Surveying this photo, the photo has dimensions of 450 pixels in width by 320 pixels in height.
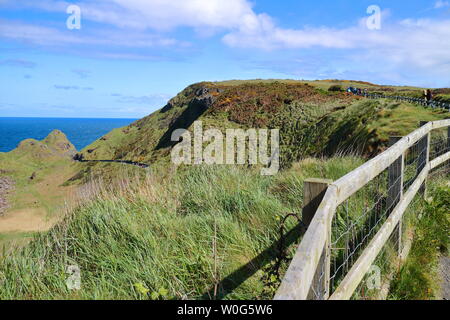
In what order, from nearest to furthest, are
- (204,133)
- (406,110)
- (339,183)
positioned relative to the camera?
1. (339,183)
2. (406,110)
3. (204,133)

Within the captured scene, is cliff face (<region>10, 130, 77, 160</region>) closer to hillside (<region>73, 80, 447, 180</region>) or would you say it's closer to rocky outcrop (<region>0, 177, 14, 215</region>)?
rocky outcrop (<region>0, 177, 14, 215</region>)

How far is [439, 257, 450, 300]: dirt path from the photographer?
3.69 m

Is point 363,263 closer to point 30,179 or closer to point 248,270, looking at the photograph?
point 248,270

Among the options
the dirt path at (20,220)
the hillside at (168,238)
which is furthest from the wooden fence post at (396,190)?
the dirt path at (20,220)

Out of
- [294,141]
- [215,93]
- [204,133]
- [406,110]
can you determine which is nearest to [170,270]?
[406,110]

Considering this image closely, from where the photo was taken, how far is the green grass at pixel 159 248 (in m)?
3.42

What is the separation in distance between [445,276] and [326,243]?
2952mm

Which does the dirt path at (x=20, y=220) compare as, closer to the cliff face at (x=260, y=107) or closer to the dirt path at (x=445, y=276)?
the cliff face at (x=260, y=107)

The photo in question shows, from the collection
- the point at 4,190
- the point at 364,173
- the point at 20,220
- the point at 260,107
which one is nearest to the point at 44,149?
the point at 4,190

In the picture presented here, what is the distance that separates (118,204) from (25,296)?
7.11 feet

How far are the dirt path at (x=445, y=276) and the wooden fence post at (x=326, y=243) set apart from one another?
2.26m

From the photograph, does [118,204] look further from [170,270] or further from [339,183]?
[339,183]

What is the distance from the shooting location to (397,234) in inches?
165

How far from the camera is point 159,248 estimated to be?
3.98 meters
